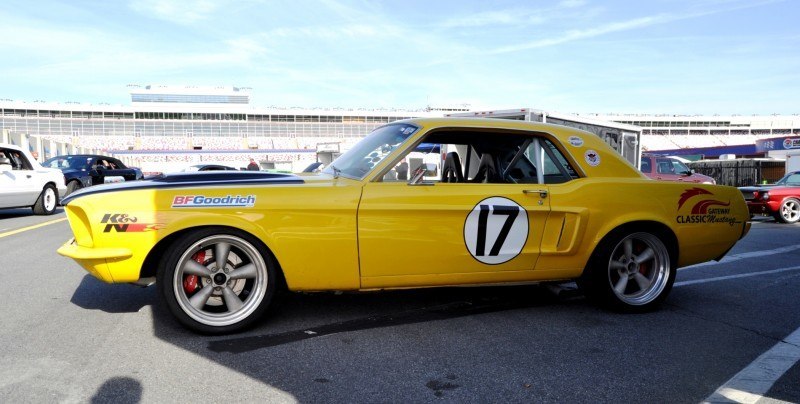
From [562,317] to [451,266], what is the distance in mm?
1033

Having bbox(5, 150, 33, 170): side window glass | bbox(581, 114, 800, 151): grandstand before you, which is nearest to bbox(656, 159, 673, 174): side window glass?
bbox(5, 150, 33, 170): side window glass

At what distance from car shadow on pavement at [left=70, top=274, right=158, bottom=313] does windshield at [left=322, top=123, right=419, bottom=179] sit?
1770mm

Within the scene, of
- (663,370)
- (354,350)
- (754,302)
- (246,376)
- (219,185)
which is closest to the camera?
(246,376)

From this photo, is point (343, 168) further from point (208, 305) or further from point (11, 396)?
point (11, 396)

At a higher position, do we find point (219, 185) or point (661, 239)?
point (219, 185)

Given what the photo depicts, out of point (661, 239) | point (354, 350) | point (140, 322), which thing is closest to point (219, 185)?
point (140, 322)

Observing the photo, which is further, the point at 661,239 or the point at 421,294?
the point at 421,294

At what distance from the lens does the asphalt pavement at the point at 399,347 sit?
275 cm

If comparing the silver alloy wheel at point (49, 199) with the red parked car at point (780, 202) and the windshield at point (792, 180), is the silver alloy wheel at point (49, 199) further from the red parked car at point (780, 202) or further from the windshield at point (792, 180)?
the windshield at point (792, 180)

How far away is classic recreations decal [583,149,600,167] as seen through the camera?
14.1 feet

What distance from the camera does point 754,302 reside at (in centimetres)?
467

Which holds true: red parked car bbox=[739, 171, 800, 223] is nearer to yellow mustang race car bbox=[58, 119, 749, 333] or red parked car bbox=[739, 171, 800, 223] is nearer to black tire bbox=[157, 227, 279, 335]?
yellow mustang race car bbox=[58, 119, 749, 333]

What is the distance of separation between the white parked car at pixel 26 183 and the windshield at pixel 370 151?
9.12m

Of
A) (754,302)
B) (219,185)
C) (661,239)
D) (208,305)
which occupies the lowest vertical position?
(754,302)
